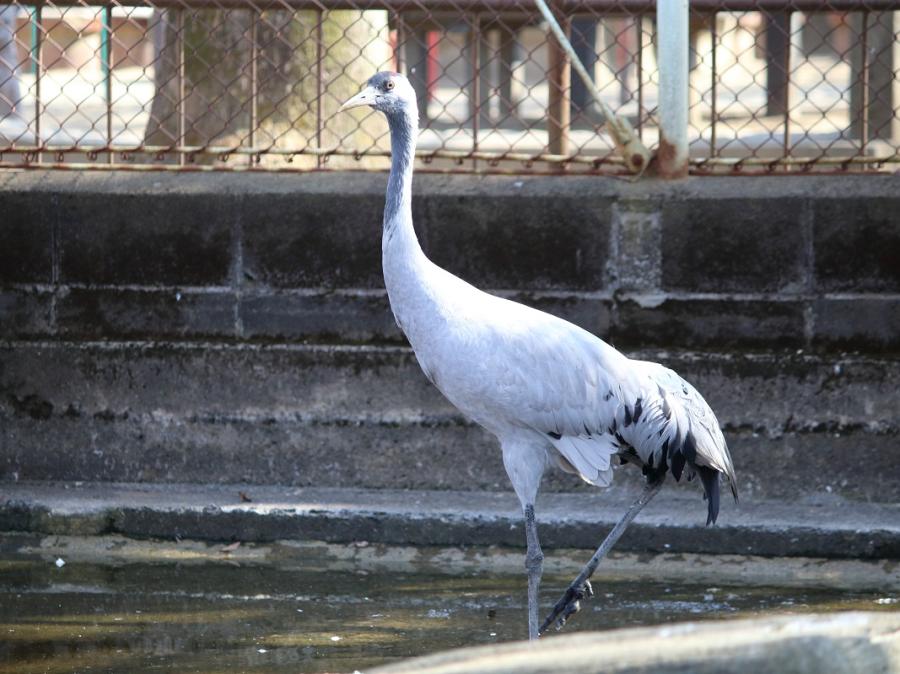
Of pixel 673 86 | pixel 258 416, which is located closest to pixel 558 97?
pixel 673 86

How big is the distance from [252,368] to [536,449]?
1695 mm

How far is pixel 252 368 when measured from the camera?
6.01 m

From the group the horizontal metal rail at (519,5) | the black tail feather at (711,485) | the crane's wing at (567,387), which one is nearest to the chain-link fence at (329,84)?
the horizontal metal rail at (519,5)

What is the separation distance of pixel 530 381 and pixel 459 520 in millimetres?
→ 1200

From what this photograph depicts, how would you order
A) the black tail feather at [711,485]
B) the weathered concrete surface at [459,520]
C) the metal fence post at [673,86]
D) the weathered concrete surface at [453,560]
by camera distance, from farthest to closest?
the metal fence post at [673,86] → the weathered concrete surface at [459,520] → the weathered concrete surface at [453,560] → the black tail feather at [711,485]

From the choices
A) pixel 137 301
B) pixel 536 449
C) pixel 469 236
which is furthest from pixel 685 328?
pixel 137 301

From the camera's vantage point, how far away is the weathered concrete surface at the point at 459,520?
5449 mm

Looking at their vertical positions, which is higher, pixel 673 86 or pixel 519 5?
pixel 519 5

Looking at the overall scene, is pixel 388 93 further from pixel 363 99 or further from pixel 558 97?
pixel 558 97

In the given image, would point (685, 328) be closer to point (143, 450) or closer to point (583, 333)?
point (583, 333)

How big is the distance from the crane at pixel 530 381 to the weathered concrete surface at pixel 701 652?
1658 mm

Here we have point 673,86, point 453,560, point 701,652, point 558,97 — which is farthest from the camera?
point 558,97

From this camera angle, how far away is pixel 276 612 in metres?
4.98

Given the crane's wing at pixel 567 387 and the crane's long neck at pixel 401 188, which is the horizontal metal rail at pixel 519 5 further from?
the crane's wing at pixel 567 387
